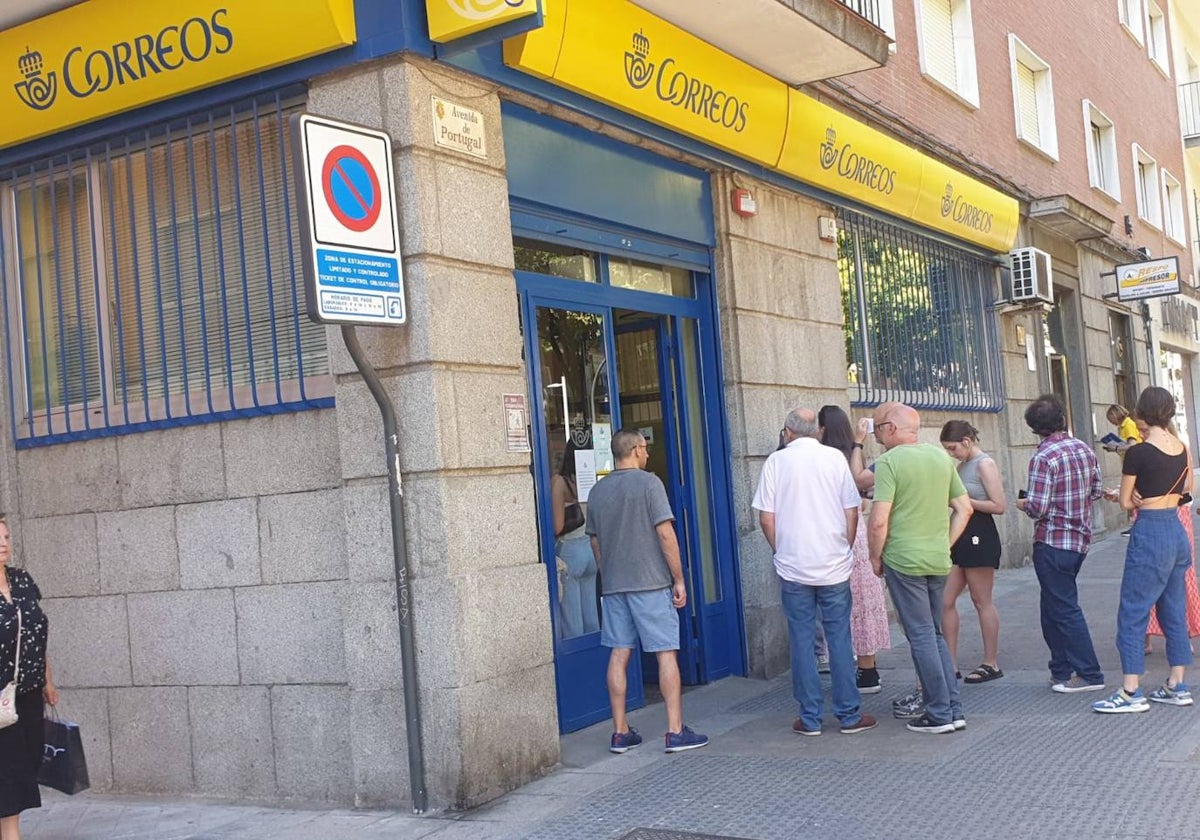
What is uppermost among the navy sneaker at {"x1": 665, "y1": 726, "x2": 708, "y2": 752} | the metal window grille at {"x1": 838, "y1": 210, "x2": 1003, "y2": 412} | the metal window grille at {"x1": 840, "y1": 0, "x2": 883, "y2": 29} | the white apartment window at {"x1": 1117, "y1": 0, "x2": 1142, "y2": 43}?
the white apartment window at {"x1": 1117, "y1": 0, "x2": 1142, "y2": 43}

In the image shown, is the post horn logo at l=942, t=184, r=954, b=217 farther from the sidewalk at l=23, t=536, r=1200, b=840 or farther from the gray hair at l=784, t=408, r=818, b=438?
the gray hair at l=784, t=408, r=818, b=438

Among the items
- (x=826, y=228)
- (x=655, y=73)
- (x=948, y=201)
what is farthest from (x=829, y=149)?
(x=948, y=201)

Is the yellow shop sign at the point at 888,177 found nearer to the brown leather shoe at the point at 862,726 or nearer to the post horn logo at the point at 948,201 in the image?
the post horn logo at the point at 948,201

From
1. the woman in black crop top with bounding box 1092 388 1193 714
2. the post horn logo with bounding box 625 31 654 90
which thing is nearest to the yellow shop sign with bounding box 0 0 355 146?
the post horn logo with bounding box 625 31 654 90

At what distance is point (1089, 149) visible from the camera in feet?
58.2

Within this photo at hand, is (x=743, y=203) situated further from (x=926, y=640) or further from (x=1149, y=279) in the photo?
(x=1149, y=279)

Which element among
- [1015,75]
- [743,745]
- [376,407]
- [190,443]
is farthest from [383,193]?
[1015,75]

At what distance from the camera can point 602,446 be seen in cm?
761

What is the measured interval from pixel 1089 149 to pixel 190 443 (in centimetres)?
1492

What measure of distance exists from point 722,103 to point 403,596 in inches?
157

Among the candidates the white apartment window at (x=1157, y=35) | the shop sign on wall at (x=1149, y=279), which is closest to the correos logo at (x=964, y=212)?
the shop sign on wall at (x=1149, y=279)

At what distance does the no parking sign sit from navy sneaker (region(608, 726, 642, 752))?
249 centimetres

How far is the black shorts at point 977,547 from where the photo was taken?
7559 millimetres

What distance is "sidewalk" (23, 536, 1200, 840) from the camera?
4.91 metres
